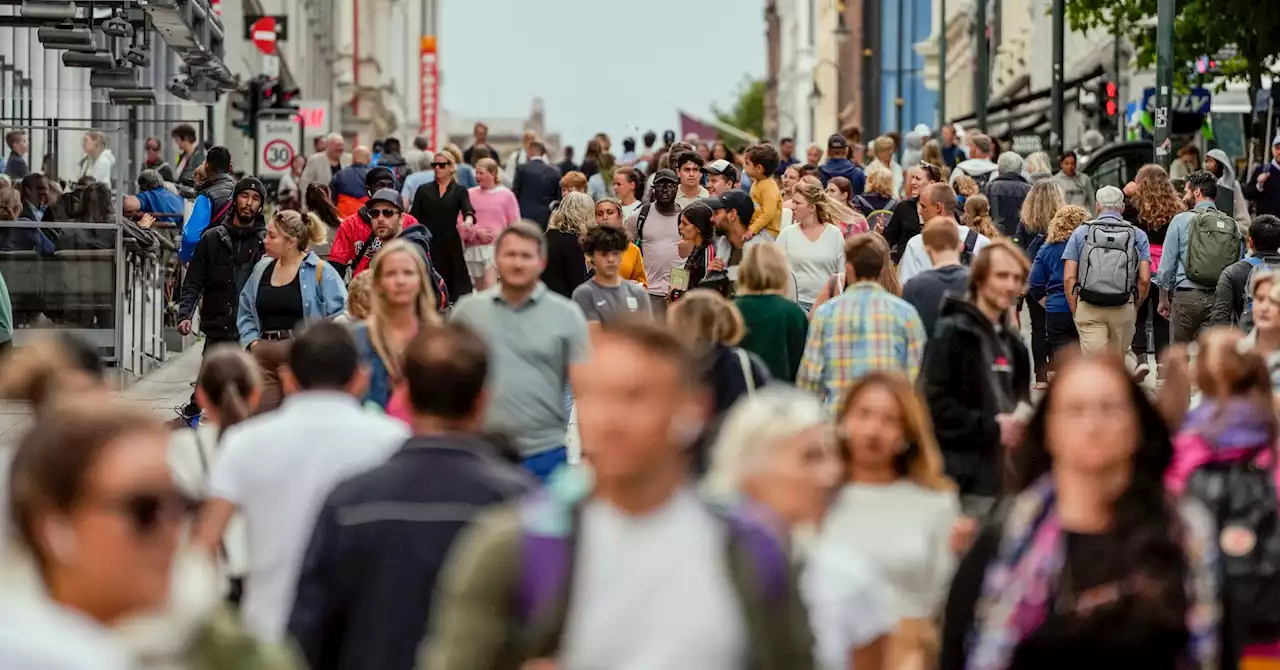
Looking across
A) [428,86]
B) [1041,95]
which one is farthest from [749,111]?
[1041,95]

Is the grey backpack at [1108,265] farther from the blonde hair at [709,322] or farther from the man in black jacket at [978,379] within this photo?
the blonde hair at [709,322]

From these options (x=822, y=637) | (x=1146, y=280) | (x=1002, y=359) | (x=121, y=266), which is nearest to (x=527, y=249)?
(x=1002, y=359)

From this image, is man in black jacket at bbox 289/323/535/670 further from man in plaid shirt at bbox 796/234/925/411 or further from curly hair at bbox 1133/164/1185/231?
curly hair at bbox 1133/164/1185/231

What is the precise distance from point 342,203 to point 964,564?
61.7ft

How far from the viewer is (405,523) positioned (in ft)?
18.9

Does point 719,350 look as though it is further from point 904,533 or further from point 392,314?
point 904,533

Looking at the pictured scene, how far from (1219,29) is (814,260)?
1695 centimetres

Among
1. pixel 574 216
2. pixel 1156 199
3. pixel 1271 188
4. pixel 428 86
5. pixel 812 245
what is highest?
pixel 428 86

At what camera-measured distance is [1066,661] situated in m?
5.07

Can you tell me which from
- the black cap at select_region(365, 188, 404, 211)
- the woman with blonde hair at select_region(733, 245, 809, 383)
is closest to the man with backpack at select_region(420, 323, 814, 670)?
the woman with blonde hair at select_region(733, 245, 809, 383)

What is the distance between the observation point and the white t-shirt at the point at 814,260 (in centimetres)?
1524

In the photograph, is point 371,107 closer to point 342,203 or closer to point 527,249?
point 342,203

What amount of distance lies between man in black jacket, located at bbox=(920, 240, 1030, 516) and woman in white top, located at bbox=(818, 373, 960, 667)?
8.11ft

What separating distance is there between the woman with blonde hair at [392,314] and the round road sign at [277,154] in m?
26.5
